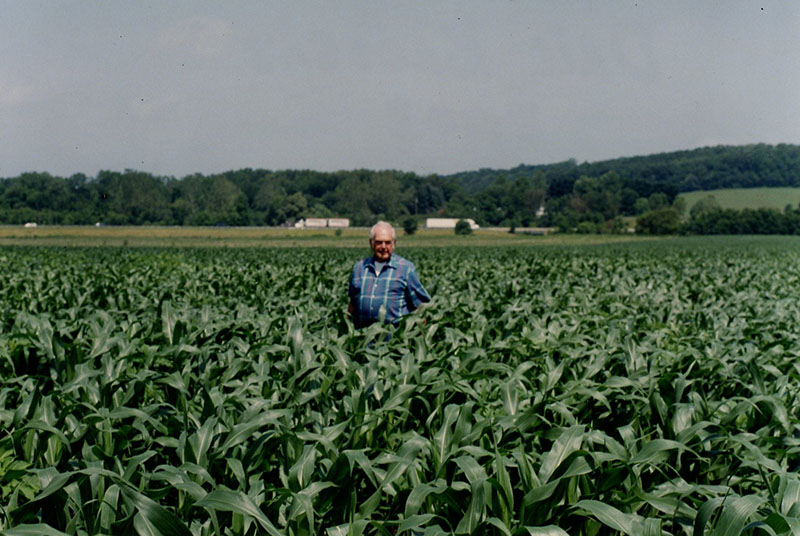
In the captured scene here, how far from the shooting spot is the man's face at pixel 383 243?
5.95m

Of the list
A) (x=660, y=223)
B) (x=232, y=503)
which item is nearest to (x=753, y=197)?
(x=660, y=223)

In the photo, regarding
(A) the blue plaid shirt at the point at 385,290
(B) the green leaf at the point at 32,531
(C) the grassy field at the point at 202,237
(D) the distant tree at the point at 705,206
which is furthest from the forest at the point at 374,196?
(B) the green leaf at the point at 32,531

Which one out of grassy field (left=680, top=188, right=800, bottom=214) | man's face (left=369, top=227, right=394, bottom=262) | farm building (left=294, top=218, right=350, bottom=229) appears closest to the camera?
man's face (left=369, top=227, right=394, bottom=262)

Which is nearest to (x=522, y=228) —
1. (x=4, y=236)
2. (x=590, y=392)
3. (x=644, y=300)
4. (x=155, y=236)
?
(x=155, y=236)

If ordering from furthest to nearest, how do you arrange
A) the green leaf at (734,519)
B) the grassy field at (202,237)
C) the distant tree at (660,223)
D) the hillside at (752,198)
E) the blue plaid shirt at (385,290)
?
1. the hillside at (752,198)
2. the distant tree at (660,223)
3. the grassy field at (202,237)
4. the blue plaid shirt at (385,290)
5. the green leaf at (734,519)

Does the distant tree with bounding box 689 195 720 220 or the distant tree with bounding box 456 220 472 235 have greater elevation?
the distant tree with bounding box 689 195 720 220

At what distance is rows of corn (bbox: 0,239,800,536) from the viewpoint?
7.52 ft

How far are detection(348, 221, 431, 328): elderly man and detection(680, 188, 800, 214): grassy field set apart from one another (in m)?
124

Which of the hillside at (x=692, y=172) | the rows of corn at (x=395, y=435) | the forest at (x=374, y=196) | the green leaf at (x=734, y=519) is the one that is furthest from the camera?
the hillside at (x=692, y=172)

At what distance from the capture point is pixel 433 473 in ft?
9.32

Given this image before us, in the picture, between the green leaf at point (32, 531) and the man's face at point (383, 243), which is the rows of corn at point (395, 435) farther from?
the man's face at point (383, 243)

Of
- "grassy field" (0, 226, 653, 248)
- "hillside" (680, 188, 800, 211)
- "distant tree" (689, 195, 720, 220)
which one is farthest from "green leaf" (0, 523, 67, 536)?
"hillside" (680, 188, 800, 211)

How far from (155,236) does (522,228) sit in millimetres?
55907

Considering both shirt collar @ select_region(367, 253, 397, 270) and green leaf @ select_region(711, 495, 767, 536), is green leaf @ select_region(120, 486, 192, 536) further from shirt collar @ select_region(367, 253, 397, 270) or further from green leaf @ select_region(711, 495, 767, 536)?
shirt collar @ select_region(367, 253, 397, 270)
